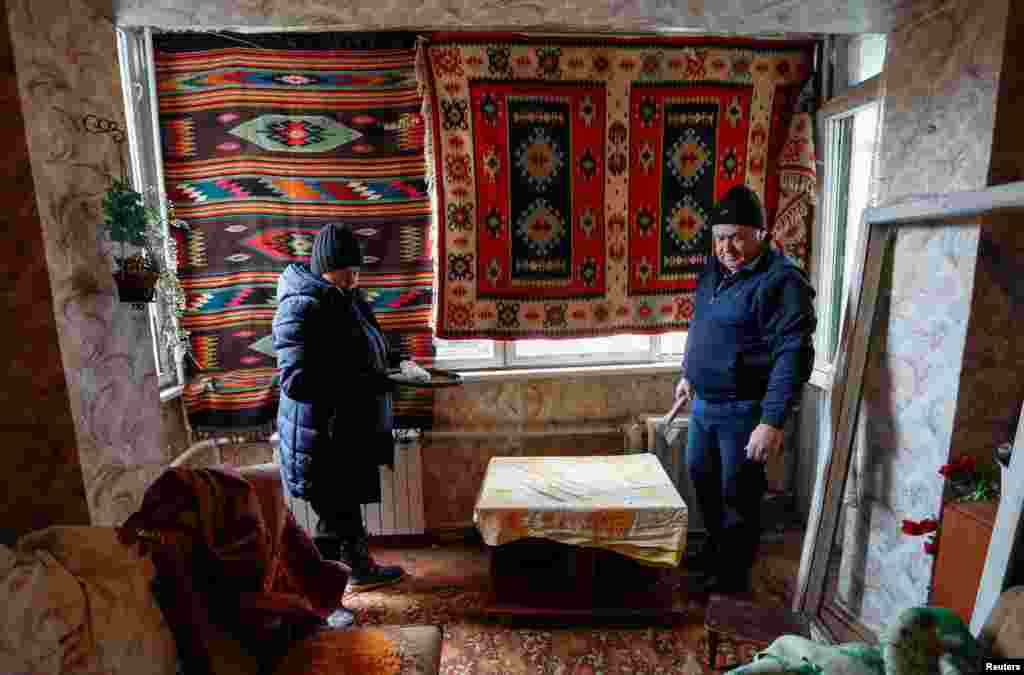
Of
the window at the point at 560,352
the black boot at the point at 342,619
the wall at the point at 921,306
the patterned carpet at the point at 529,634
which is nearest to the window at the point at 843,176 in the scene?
the wall at the point at 921,306

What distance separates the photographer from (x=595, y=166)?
2586mm

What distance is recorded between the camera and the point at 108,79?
62.6 inches

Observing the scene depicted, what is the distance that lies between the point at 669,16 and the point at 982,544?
5.71 ft

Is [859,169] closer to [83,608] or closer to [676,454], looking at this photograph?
[676,454]

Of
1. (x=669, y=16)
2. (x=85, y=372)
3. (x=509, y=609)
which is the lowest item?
(x=509, y=609)

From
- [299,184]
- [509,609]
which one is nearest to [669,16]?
[299,184]

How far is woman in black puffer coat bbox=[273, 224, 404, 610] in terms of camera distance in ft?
6.67

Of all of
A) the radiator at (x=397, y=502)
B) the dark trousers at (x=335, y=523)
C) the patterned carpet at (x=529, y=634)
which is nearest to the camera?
the patterned carpet at (x=529, y=634)

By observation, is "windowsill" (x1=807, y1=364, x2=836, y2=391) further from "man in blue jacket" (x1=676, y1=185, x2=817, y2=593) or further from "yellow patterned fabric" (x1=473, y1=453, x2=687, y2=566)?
"yellow patterned fabric" (x1=473, y1=453, x2=687, y2=566)

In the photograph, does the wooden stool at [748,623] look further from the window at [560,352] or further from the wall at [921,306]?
the window at [560,352]

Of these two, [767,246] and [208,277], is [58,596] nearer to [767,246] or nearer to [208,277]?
[208,277]

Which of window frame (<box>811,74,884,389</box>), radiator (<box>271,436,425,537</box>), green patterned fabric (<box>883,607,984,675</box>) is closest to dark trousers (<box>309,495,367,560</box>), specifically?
radiator (<box>271,436,425,537</box>)

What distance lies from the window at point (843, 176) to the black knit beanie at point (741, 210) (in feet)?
1.94

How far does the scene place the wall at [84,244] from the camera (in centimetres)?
131
